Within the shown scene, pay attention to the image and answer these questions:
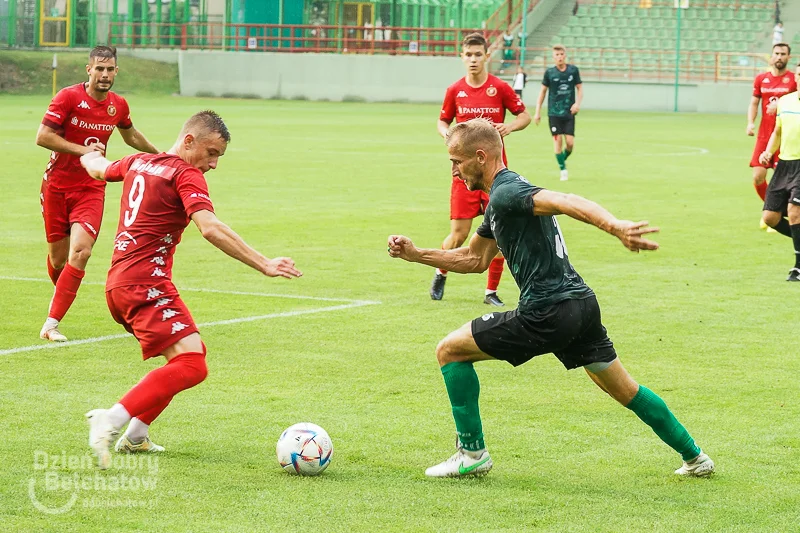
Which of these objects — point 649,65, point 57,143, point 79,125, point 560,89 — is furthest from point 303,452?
point 649,65

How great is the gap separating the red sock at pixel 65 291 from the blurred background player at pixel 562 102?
1519cm

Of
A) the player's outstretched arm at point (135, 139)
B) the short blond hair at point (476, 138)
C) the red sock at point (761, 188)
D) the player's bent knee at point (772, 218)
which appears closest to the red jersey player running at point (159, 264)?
the short blond hair at point (476, 138)

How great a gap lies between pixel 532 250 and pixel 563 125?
62.8 feet

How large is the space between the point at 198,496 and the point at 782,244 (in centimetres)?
1143

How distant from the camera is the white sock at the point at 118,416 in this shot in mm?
5906

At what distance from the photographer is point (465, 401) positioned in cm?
616

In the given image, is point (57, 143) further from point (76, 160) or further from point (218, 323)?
point (218, 323)

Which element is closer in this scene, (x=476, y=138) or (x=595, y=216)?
(x=595, y=216)

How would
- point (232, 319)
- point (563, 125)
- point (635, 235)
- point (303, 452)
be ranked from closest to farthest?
point (635, 235)
point (303, 452)
point (232, 319)
point (563, 125)

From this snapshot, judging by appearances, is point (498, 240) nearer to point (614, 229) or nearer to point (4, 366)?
point (614, 229)

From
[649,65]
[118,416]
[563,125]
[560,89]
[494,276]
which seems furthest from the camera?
[649,65]

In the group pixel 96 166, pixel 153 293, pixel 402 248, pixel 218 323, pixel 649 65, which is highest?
pixel 649 65

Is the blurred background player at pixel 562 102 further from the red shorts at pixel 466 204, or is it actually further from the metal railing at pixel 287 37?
the metal railing at pixel 287 37

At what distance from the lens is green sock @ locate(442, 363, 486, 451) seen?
6141mm
